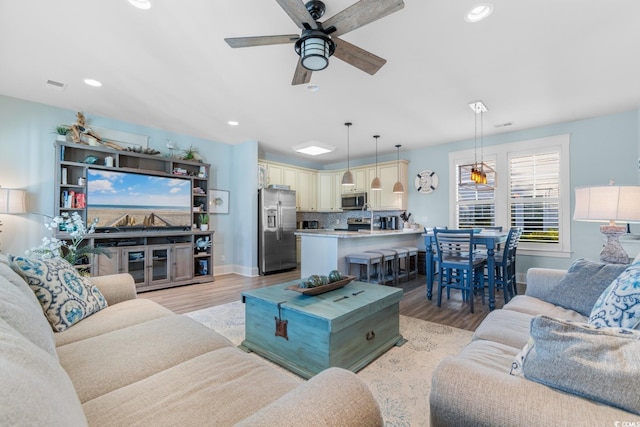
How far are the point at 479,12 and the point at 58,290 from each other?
11.2 ft

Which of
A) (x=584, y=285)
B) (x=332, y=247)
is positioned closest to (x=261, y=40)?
(x=584, y=285)

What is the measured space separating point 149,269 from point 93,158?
1.81 meters

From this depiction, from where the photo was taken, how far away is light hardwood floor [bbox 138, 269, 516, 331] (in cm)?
327

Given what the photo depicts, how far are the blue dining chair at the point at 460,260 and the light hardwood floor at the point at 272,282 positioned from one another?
0.16 meters

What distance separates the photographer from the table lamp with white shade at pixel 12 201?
3.41 meters

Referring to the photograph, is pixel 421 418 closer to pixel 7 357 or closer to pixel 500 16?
pixel 7 357

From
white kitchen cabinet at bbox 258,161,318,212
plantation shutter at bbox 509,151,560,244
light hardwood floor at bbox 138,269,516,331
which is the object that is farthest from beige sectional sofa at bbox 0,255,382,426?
plantation shutter at bbox 509,151,560,244

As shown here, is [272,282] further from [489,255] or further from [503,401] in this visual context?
[503,401]

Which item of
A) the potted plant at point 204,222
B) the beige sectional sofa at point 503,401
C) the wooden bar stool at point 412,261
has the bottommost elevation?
the wooden bar stool at point 412,261

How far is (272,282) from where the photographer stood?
5.08 metres

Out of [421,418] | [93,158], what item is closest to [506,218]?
[421,418]

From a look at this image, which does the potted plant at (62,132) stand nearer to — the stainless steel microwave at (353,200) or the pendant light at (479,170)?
the stainless steel microwave at (353,200)

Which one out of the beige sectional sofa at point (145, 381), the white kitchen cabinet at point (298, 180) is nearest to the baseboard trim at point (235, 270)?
the white kitchen cabinet at point (298, 180)

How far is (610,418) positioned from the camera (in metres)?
0.75
